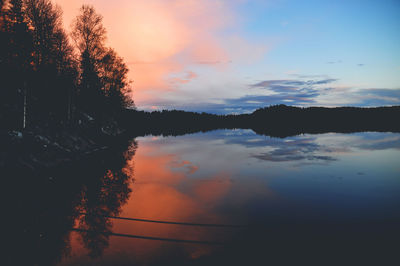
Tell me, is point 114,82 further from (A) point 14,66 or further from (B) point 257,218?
(B) point 257,218

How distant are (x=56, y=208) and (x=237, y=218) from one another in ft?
29.6

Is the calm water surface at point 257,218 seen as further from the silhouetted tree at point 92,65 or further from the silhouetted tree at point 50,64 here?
the silhouetted tree at point 92,65

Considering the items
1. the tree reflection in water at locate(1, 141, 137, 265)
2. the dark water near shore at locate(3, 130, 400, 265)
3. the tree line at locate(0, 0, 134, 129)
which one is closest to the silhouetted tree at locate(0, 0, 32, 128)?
the tree line at locate(0, 0, 134, 129)

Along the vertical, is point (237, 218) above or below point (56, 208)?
below

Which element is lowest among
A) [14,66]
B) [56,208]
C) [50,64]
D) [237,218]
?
[237,218]

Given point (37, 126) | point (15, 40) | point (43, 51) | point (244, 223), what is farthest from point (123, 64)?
point (244, 223)

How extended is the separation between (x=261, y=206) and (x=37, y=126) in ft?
78.5

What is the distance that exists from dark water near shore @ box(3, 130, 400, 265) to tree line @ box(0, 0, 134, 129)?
15.4 metres

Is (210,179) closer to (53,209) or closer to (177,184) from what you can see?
(177,184)

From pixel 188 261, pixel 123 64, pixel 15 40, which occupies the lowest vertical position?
pixel 188 261

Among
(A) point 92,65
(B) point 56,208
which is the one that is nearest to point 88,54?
(A) point 92,65

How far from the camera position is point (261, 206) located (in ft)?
42.7

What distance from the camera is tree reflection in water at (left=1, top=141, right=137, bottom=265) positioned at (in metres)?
8.00

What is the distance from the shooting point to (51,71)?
34.8 meters
